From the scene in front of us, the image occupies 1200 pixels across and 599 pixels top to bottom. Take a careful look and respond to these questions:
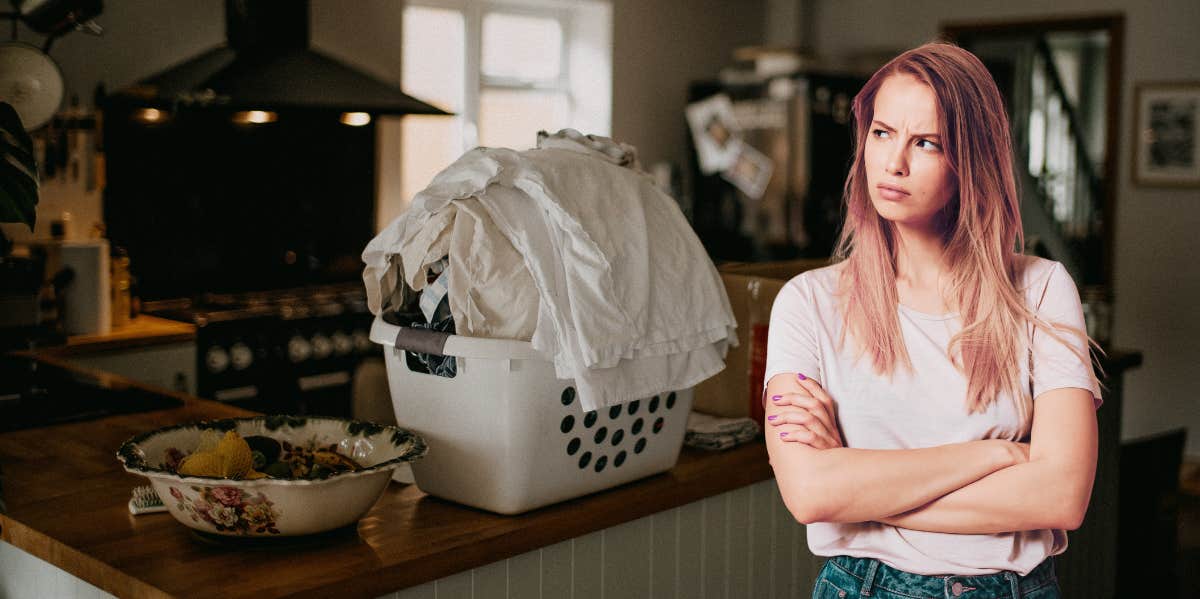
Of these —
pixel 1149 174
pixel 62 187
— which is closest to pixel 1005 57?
pixel 1149 174

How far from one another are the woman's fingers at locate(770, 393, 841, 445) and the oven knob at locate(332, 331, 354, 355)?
11.1ft

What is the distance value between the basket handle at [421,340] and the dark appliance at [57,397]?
1.03 meters

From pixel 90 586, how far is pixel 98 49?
3.20 meters

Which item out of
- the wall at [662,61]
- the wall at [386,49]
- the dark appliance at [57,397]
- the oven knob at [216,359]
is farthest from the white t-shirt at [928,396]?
the wall at [662,61]

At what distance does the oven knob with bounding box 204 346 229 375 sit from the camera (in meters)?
4.12

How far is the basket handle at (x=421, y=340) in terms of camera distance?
179cm

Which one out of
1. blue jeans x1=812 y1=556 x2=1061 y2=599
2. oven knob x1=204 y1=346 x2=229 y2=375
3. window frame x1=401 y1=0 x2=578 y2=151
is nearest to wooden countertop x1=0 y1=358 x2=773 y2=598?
blue jeans x1=812 y1=556 x2=1061 y2=599

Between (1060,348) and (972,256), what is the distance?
0.45ft

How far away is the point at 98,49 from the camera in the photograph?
4320 mm

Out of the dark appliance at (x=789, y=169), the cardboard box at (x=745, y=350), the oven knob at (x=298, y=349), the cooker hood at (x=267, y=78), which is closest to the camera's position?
the cardboard box at (x=745, y=350)

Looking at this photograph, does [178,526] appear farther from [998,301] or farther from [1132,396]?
[1132,396]

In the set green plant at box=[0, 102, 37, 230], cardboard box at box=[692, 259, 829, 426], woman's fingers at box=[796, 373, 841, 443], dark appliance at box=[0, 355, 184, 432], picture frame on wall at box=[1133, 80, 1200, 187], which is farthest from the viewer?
picture frame on wall at box=[1133, 80, 1200, 187]

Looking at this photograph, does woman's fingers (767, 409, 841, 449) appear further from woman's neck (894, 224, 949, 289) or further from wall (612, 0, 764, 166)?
wall (612, 0, 764, 166)

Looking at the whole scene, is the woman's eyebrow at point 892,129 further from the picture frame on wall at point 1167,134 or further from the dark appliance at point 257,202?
the picture frame on wall at point 1167,134
